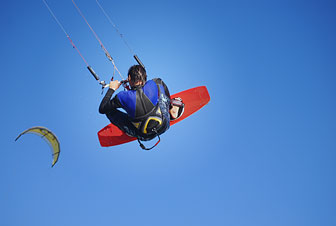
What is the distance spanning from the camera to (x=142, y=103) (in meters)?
3.48

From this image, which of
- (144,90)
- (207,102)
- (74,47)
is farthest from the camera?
(207,102)

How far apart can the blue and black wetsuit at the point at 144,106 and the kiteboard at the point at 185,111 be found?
210cm

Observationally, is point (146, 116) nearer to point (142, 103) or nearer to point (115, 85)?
point (142, 103)

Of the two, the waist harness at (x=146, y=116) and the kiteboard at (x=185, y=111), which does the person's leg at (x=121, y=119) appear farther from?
the kiteboard at (x=185, y=111)

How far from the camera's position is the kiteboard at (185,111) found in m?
6.05

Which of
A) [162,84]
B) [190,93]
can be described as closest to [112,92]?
[162,84]

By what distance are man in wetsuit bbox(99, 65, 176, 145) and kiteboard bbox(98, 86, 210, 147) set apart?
2.18 metres

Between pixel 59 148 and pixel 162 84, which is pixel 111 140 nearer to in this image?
pixel 59 148

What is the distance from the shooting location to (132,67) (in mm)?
3643

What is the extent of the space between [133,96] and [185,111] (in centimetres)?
309

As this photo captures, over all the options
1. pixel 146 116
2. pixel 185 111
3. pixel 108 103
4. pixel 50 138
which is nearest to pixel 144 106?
pixel 146 116

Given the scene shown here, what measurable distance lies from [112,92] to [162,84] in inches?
27.9

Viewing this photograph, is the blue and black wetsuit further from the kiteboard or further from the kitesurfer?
the kiteboard

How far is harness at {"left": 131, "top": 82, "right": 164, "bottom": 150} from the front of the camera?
3469 millimetres
